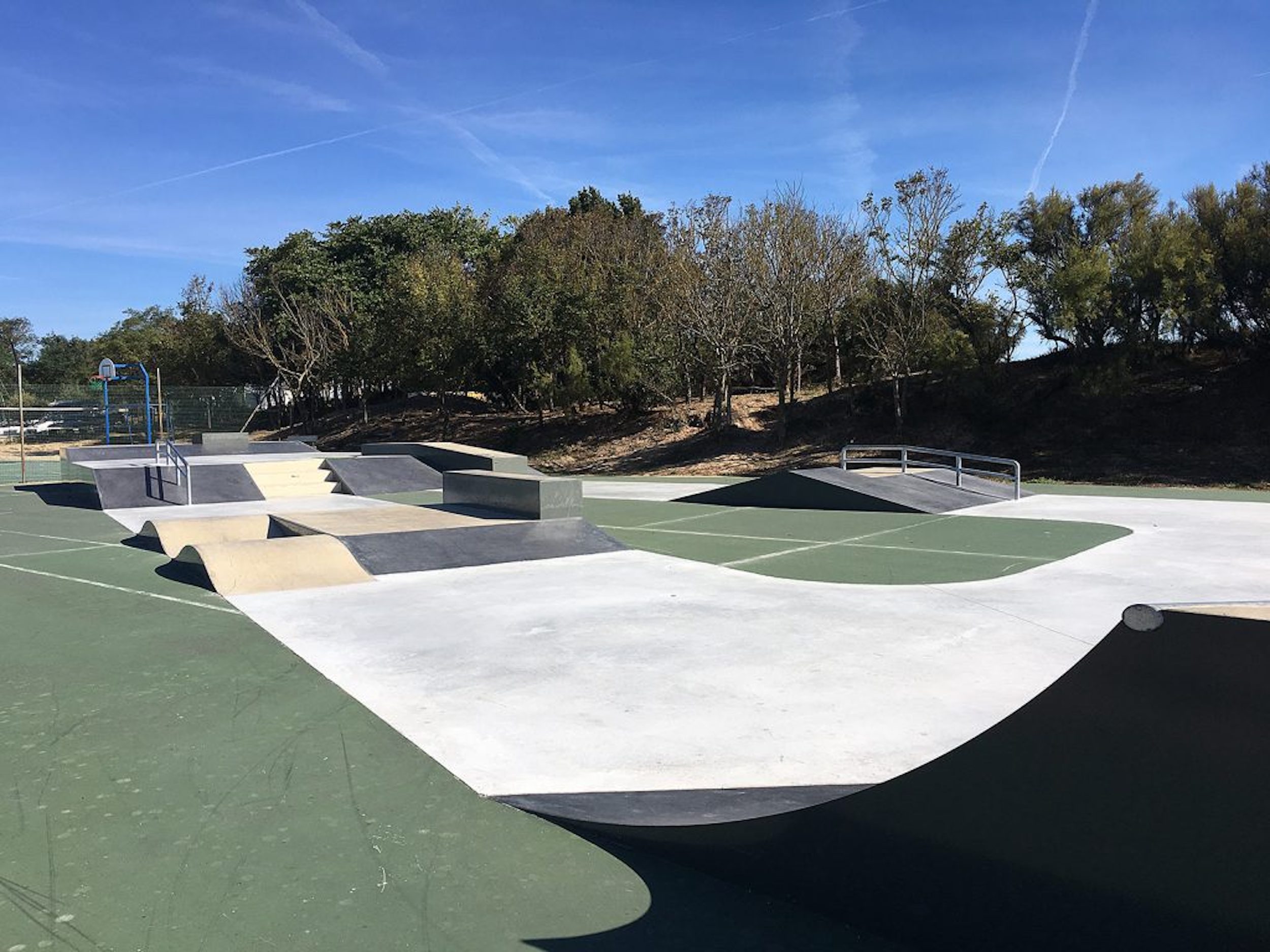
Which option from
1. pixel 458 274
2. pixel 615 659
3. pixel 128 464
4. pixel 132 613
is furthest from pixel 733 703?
pixel 458 274

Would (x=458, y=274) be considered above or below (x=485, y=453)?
above

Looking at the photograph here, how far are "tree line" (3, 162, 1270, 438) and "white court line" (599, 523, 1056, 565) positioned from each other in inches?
653

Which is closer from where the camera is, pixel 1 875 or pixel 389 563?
pixel 1 875

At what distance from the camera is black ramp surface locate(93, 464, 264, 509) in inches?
707

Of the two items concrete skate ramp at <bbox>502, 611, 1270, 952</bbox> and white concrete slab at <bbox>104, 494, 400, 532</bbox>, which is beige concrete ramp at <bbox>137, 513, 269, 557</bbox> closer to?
white concrete slab at <bbox>104, 494, 400, 532</bbox>

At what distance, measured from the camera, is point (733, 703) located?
17.1 ft

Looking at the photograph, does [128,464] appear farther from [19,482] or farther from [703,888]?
[703,888]

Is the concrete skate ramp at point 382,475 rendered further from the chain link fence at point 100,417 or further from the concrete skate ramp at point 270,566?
the chain link fence at point 100,417

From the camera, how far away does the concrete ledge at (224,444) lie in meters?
24.9

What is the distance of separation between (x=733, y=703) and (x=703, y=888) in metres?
2.06

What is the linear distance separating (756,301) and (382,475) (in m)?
15.1

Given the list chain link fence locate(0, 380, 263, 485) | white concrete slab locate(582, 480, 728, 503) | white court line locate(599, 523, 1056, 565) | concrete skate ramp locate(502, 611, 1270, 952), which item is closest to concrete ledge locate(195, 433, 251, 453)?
chain link fence locate(0, 380, 263, 485)

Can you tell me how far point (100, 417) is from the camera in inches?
1399

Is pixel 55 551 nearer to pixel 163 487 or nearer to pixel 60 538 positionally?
pixel 60 538
